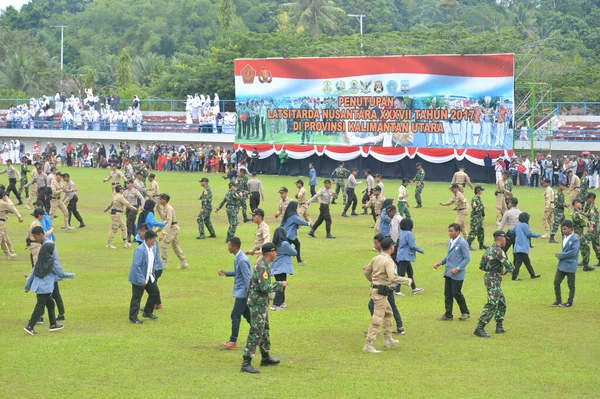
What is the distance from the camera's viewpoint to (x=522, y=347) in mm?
13289

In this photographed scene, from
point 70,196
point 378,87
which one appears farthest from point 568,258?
point 378,87

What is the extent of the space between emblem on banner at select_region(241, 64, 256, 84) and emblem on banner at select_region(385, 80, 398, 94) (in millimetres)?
7705

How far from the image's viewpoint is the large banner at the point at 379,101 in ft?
139

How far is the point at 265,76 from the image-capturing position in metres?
47.8

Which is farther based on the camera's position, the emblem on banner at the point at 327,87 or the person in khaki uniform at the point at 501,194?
the emblem on banner at the point at 327,87

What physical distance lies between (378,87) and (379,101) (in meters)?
0.70

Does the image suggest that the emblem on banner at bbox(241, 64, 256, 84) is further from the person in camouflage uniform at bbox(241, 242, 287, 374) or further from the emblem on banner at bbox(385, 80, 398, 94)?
the person in camouflage uniform at bbox(241, 242, 287, 374)

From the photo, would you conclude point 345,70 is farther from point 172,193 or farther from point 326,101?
point 172,193

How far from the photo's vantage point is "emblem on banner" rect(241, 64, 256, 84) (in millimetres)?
48000

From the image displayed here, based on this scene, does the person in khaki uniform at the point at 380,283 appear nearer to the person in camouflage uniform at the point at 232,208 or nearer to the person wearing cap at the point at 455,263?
the person wearing cap at the point at 455,263

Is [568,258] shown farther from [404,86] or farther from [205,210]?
[404,86]

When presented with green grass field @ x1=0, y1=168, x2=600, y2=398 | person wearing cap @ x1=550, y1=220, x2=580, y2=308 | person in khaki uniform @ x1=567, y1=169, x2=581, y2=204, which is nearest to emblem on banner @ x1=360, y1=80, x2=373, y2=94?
person in khaki uniform @ x1=567, y1=169, x2=581, y2=204

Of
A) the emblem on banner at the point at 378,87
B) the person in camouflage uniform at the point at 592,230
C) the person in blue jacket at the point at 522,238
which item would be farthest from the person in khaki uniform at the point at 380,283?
the emblem on banner at the point at 378,87

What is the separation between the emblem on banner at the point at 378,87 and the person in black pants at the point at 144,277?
1218 inches
